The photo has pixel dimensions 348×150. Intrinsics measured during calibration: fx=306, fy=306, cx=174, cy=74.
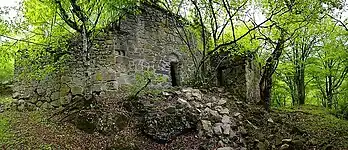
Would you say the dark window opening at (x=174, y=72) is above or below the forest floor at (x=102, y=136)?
above

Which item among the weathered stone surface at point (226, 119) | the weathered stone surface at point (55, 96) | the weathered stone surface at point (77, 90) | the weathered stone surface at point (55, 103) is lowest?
the weathered stone surface at point (226, 119)

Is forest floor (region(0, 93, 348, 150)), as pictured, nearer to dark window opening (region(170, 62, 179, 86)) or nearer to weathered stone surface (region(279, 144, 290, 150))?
weathered stone surface (region(279, 144, 290, 150))

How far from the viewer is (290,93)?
19.0 metres

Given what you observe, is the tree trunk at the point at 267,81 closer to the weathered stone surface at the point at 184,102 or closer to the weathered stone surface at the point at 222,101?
the weathered stone surface at the point at 222,101

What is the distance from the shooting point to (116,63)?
34.3ft

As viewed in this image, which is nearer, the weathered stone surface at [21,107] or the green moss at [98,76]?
the green moss at [98,76]

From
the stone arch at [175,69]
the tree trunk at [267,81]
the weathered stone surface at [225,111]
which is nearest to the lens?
the weathered stone surface at [225,111]

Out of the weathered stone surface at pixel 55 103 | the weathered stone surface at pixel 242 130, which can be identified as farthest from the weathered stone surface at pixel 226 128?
the weathered stone surface at pixel 55 103

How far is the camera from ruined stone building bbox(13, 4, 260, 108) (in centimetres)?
1010

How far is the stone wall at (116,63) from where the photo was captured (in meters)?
10.1

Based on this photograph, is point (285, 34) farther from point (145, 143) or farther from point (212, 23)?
point (145, 143)

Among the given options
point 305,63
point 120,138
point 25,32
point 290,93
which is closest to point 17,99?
point 25,32

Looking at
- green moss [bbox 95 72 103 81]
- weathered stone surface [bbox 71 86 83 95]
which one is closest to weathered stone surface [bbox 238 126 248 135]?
Result: green moss [bbox 95 72 103 81]

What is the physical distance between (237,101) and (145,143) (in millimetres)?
4347
